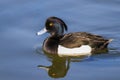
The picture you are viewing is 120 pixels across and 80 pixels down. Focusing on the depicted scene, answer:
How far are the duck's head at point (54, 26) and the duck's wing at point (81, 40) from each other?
26cm

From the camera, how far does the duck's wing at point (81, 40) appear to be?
1159 cm

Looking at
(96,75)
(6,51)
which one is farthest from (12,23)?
(96,75)

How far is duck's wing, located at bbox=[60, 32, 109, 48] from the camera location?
11594 millimetres

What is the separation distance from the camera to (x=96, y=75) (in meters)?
10.4

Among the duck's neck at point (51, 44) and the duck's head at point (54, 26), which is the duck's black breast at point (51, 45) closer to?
the duck's neck at point (51, 44)

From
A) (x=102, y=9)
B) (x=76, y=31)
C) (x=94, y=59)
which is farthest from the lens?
(x=102, y=9)

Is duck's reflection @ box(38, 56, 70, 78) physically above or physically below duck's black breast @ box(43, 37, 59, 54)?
below

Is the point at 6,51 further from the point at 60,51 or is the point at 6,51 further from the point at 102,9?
the point at 102,9

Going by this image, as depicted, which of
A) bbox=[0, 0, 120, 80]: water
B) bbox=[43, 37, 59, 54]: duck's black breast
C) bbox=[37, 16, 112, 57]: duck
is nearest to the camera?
bbox=[0, 0, 120, 80]: water

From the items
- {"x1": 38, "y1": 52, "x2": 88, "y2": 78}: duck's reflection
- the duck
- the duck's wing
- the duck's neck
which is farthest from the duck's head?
{"x1": 38, "y1": 52, "x2": 88, "y2": 78}: duck's reflection

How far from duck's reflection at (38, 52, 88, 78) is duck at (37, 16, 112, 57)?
0.16 m

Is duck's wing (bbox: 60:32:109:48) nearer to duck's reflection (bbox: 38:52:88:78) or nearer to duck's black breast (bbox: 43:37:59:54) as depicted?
duck's black breast (bbox: 43:37:59:54)

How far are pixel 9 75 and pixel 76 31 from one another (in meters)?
2.72

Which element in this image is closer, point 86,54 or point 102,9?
point 86,54
